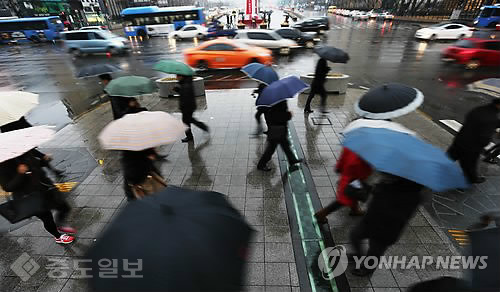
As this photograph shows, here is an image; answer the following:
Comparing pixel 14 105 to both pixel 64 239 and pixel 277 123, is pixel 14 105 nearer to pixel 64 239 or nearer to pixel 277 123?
pixel 64 239

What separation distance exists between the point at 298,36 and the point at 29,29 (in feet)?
103

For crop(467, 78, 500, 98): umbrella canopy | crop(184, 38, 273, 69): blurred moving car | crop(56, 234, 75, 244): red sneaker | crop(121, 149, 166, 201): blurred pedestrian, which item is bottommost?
crop(56, 234, 75, 244): red sneaker

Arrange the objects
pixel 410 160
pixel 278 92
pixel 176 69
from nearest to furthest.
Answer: pixel 410 160
pixel 278 92
pixel 176 69

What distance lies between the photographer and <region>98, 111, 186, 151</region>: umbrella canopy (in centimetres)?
310

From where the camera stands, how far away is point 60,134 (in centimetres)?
744

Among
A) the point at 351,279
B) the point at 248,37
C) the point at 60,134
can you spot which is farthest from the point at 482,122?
the point at 248,37

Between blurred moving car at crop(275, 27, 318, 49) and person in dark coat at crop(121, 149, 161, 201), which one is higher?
person in dark coat at crop(121, 149, 161, 201)

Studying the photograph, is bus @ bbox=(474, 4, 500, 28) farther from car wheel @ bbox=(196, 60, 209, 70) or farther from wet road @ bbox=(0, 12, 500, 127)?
car wheel @ bbox=(196, 60, 209, 70)

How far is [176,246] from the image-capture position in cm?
154

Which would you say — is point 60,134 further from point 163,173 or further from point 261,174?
point 261,174

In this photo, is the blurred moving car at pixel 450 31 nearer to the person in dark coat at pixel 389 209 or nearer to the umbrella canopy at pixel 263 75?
the umbrella canopy at pixel 263 75

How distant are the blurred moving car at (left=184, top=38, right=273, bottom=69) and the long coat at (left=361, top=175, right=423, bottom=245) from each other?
11.9 meters

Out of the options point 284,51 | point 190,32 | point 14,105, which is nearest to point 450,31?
point 284,51

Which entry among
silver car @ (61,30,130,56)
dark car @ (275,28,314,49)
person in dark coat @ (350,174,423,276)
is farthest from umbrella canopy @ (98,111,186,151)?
silver car @ (61,30,130,56)
